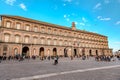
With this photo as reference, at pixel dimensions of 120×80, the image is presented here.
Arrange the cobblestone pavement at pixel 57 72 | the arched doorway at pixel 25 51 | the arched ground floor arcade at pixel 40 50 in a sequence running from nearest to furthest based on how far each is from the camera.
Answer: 1. the cobblestone pavement at pixel 57 72
2. the arched ground floor arcade at pixel 40 50
3. the arched doorway at pixel 25 51

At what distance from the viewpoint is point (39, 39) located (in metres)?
38.1

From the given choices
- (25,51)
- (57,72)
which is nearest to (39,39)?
(25,51)

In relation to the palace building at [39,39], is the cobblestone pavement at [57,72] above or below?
below

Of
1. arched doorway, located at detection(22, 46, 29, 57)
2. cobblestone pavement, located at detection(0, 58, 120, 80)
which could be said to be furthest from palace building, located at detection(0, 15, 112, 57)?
cobblestone pavement, located at detection(0, 58, 120, 80)

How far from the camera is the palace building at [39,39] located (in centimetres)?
3144

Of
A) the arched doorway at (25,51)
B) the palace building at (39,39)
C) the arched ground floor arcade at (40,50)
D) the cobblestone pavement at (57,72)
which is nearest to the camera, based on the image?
the cobblestone pavement at (57,72)

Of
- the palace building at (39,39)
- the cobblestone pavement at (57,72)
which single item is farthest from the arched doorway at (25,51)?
the cobblestone pavement at (57,72)

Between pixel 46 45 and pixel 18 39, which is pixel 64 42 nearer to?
pixel 46 45

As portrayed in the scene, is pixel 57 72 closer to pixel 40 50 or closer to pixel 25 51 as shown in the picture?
pixel 25 51

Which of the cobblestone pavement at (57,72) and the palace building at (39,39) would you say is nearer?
the cobblestone pavement at (57,72)

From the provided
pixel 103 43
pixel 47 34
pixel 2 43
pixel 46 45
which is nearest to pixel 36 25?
pixel 47 34

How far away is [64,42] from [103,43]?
109 feet

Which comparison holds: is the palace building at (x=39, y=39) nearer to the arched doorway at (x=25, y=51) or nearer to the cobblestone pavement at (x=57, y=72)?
the arched doorway at (x=25, y=51)

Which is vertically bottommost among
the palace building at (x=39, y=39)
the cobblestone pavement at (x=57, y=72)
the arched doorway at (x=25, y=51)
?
the cobblestone pavement at (x=57, y=72)
